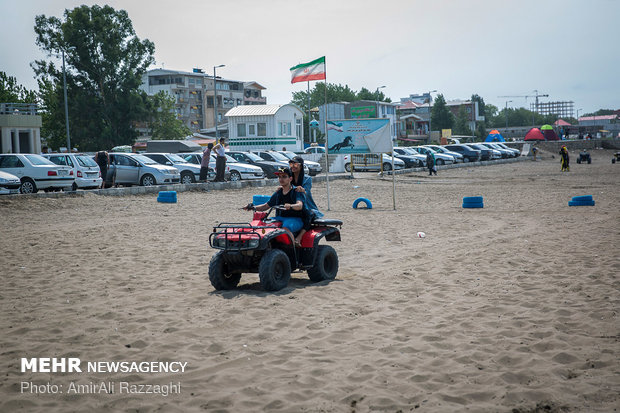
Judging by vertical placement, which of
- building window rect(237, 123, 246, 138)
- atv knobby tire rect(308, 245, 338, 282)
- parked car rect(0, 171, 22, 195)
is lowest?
atv knobby tire rect(308, 245, 338, 282)

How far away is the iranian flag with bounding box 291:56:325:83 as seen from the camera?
58.9ft

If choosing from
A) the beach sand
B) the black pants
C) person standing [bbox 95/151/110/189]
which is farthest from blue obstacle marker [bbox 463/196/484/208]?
person standing [bbox 95/151/110/189]

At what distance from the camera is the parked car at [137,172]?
25.9 meters

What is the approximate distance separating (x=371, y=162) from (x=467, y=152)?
20.1 m

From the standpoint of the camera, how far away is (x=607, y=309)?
6605mm

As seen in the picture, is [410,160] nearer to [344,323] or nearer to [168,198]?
[168,198]

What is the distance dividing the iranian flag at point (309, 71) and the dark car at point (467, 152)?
39258mm

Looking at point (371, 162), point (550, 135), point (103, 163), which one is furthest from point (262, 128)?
point (550, 135)

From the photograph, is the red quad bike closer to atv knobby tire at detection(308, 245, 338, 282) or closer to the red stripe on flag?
atv knobby tire at detection(308, 245, 338, 282)

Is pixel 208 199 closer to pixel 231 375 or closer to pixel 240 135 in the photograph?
pixel 231 375

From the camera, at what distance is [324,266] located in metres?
8.53

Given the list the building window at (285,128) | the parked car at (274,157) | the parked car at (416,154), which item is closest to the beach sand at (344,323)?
the parked car at (274,157)

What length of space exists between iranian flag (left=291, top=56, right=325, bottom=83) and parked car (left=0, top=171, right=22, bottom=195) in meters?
10.3

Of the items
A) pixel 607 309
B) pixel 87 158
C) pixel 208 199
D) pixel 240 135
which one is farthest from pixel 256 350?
pixel 240 135
